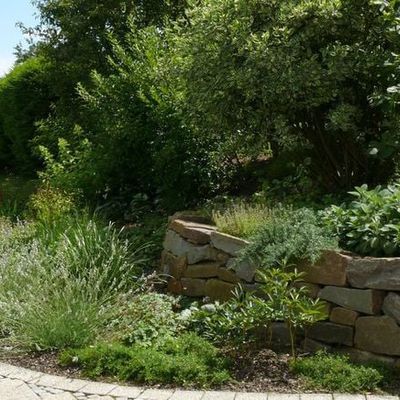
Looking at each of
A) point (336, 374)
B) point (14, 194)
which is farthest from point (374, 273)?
point (14, 194)

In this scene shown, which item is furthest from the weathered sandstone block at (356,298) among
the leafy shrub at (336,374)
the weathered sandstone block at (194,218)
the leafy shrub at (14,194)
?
the leafy shrub at (14,194)

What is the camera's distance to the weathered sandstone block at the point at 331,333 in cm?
445

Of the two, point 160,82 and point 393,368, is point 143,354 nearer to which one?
point 393,368

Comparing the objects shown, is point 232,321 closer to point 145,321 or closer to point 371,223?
point 145,321

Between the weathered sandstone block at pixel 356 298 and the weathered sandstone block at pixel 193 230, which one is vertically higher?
the weathered sandstone block at pixel 193 230

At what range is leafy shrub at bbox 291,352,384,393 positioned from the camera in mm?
3908

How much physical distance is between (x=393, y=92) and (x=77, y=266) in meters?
2.93

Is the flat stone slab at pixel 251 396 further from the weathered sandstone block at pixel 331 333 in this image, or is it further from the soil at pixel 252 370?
the weathered sandstone block at pixel 331 333

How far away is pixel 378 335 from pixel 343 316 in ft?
0.88

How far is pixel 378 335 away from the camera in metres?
4.29

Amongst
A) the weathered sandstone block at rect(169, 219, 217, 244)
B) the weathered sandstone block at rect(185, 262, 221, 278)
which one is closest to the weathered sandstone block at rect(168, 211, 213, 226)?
the weathered sandstone block at rect(169, 219, 217, 244)

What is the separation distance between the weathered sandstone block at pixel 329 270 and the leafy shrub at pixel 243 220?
2.14 feet

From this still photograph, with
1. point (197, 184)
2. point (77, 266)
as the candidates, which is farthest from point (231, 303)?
point (197, 184)

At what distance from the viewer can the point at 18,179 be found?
12.9 m
